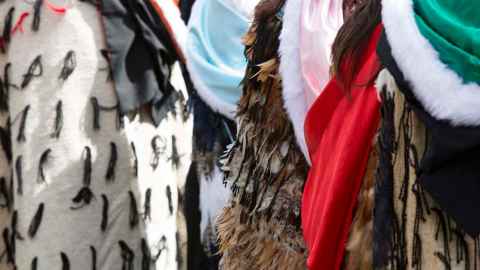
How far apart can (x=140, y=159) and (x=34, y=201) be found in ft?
1.03

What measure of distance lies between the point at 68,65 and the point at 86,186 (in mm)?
338

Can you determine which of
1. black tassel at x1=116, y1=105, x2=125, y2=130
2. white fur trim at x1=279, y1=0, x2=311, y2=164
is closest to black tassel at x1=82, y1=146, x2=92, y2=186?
black tassel at x1=116, y1=105, x2=125, y2=130

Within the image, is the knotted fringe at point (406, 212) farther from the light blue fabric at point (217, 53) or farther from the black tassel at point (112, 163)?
the black tassel at point (112, 163)

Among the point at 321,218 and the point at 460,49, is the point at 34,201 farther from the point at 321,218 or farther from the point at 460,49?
the point at 460,49

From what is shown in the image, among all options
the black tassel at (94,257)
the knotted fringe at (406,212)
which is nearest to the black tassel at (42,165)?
the black tassel at (94,257)

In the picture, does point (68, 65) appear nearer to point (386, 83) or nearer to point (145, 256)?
point (145, 256)

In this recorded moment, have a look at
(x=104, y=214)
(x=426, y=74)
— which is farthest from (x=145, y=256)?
(x=426, y=74)

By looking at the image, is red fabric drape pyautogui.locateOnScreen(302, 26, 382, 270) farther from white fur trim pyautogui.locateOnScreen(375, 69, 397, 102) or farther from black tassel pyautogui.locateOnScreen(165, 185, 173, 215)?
black tassel pyautogui.locateOnScreen(165, 185, 173, 215)

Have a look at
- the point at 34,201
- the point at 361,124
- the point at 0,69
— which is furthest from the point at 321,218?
the point at 0,69

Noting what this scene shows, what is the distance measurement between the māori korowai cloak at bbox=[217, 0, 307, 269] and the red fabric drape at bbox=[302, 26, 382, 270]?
0.55 feet

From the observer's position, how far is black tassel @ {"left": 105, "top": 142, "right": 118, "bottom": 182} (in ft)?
6.10

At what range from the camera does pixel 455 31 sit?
2.69ft

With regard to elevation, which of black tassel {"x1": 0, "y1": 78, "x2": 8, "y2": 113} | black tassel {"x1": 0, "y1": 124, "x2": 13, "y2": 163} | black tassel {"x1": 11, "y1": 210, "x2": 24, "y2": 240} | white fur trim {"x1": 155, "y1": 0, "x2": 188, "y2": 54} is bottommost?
black tassel {"x1": 11, "y1": 210, "x2": 24, "y2": 240}

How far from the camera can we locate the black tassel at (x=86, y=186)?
5.98 feet
